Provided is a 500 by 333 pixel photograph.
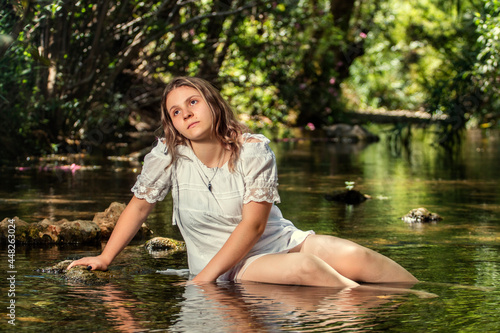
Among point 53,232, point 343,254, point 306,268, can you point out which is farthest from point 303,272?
point 53,232

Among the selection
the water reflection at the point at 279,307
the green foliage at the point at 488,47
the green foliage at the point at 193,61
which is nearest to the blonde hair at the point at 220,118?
the water reflection at the point at 279,307

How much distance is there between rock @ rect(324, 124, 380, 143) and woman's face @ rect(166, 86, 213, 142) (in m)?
13.4

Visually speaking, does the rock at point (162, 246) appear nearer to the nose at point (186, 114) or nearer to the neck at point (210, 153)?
the neck at point (210, 153)

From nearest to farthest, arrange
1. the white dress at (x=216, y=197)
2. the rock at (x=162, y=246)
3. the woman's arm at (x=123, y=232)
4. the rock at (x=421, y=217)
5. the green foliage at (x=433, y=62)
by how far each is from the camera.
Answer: the white dress at (x=216, y=197)
the woman's arm at (x=123, y=232)
the rock at (x=162, y=246)
the rock at (x=421, y=217)
the green foliage at (x=433, y=62)

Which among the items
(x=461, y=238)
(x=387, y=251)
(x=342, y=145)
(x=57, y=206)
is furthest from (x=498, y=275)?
(x=342, y=145)

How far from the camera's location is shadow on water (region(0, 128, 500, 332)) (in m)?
3.28

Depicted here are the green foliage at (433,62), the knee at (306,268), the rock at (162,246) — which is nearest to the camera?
the knee at (306,268)

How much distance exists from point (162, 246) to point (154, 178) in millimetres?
988

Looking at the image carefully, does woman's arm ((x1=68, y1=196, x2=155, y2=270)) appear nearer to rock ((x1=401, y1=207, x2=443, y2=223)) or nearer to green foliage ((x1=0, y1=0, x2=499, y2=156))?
green foliage ((x1=0, y1=0, x2=499, y2=156))

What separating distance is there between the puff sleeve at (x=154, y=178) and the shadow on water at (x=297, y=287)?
1.42 feet

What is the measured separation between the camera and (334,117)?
19.9 metres

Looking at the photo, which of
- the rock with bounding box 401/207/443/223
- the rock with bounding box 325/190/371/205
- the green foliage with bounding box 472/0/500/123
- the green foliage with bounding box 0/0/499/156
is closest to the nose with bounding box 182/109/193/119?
the green foliage with bounding box 0/0/499/156

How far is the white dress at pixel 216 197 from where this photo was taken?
4066 mm

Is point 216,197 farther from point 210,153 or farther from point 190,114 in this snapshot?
point 190,114
